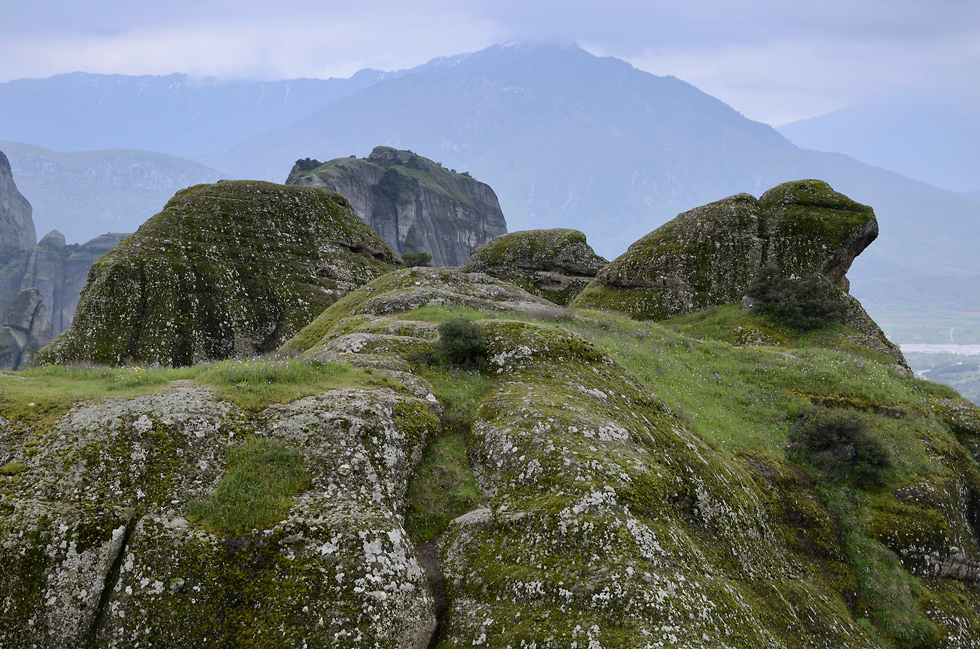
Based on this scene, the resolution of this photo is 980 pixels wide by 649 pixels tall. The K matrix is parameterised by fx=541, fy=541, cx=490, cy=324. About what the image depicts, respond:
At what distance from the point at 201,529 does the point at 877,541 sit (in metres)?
17.6

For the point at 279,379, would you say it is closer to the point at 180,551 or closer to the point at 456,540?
the point at 180,551

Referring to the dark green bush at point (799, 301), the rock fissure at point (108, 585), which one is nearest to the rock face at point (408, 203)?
the dark green bush at point (799, 301)

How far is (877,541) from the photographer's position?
15.7 meters

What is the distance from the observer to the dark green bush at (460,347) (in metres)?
15.9

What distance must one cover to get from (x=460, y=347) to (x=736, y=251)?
101ft

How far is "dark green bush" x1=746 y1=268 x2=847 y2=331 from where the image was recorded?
32.7 m

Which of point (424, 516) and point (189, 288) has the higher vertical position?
point (189, 288)

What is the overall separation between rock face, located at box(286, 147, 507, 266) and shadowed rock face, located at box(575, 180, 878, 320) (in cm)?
11181

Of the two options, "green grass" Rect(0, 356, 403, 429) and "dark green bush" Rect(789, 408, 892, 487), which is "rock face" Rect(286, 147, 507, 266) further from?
"dark green bush" Rect(789, 408, 892, 487)

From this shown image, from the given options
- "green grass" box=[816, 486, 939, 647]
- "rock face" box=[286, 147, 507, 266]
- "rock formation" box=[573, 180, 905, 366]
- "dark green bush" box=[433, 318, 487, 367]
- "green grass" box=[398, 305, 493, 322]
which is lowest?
"green grass" box=[816, 486, 939, 647]

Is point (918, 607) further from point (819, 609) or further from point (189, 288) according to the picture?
point (189, 288)

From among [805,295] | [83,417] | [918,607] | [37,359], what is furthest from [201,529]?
[37,359]

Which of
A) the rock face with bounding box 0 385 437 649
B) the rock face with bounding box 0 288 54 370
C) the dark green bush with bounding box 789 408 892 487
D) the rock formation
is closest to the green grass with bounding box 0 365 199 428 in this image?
the rock face with bounding box 0 385 437 649

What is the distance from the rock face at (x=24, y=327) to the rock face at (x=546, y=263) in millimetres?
149701
